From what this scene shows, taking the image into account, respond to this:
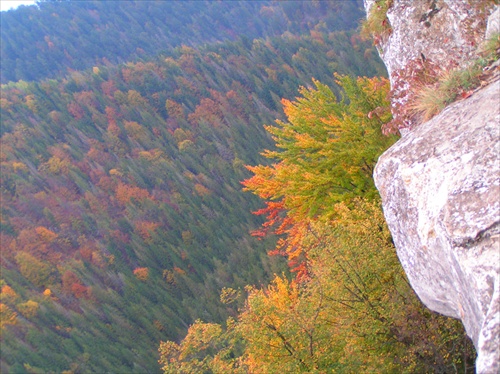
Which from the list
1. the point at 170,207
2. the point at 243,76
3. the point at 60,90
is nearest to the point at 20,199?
the point at 170,207

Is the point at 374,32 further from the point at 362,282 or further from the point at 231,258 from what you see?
the point at 231,258

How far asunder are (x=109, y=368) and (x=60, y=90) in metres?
118

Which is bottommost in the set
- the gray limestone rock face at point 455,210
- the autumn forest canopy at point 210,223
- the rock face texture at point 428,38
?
the gray limestone rock face at point 455,210

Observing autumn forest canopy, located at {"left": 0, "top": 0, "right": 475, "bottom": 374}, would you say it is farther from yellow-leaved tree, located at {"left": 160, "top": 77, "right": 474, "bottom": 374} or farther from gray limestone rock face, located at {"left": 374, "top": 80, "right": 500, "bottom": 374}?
gray limestone rock face, located at {"left": 374, "top": 80, "right": 500, "bottom": 374}

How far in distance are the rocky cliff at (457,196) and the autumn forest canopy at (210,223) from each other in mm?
4613

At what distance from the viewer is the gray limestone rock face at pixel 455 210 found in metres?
6.84

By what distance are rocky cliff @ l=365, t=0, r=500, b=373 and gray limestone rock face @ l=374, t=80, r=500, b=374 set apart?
0.01m

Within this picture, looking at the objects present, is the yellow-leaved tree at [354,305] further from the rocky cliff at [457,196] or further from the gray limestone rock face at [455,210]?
the gray limestone rock face at [455,210]

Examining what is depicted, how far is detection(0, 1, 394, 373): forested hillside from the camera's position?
97312 millimetres

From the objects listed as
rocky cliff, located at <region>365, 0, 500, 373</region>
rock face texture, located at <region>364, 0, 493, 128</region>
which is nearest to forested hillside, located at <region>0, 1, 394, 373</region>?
rock face texture, located at <region>364, 0, 493, 128</region>

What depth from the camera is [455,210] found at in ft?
24.8

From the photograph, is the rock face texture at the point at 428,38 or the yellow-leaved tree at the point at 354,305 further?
the yellow-leaved tree at the point at 354,305

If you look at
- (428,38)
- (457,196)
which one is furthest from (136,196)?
(457,196)

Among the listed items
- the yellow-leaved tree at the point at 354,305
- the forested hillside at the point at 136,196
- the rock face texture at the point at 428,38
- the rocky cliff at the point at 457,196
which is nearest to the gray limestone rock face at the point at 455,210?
the rocky cliff at the point at 457,196
